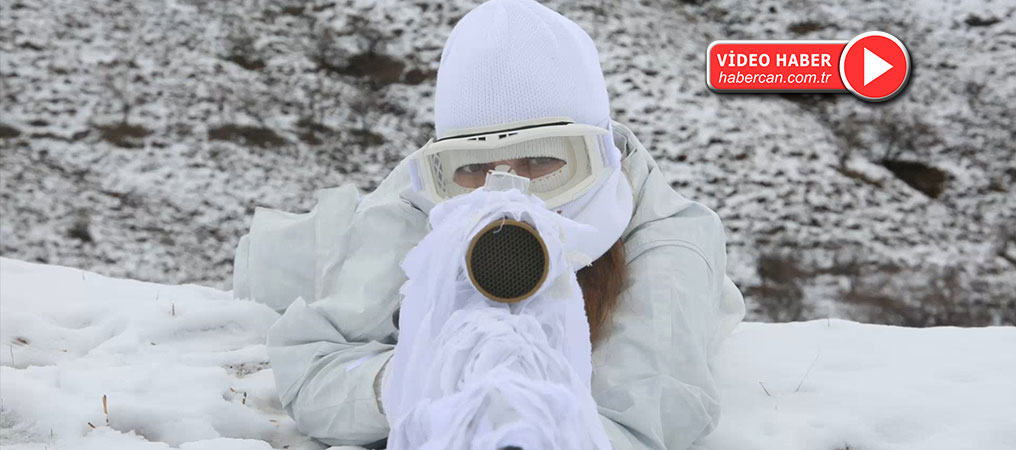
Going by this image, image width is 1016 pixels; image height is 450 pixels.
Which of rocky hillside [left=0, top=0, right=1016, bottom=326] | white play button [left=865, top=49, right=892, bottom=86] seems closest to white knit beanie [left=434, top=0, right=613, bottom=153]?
rocky hillside [left=0, top=0, right=1016, bottom=326]

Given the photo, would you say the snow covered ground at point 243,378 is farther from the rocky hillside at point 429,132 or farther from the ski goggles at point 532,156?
the rocky hillside at point 429,132

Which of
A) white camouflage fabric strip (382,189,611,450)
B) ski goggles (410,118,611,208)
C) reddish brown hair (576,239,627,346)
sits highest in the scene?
ski goggles (410,118,611,208)

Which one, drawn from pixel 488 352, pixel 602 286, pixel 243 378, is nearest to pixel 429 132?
pixel 243 378

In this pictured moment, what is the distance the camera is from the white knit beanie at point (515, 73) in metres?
→ 1.98

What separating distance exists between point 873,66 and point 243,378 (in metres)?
6.81

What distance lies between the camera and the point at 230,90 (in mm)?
7230

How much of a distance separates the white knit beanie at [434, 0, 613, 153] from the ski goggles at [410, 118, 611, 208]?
45mm

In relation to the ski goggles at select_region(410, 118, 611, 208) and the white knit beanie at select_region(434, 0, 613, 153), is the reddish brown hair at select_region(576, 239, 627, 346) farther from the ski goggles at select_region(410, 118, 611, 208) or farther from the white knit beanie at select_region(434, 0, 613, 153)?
the white knit beanie at select_region(434, 0, 613, 153)

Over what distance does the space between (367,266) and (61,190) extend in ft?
15.5

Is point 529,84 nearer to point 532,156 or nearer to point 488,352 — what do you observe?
point 532,156

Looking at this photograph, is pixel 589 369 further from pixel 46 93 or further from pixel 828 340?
pixel 46 93

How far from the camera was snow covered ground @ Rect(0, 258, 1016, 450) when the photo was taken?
7.54 ft

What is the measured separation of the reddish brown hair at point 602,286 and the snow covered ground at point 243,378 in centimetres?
50

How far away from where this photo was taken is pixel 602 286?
2074 millimetres
